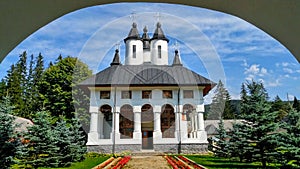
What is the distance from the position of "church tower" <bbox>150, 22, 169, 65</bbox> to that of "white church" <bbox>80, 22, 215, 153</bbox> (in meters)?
3.18

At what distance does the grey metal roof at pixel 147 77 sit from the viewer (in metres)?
17.4

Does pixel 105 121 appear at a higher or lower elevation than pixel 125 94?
lower

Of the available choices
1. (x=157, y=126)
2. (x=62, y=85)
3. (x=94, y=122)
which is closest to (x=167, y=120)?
(x=157, y=126)

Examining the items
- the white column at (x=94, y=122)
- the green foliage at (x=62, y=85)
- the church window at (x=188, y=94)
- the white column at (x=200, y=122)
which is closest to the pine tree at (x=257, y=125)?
the white column at (x=200, y=122)

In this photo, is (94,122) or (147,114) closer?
(94,122)

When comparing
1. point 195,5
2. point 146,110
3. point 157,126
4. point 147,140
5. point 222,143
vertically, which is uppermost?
point 146,110

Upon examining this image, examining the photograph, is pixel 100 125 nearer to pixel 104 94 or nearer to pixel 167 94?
pixel 104 94

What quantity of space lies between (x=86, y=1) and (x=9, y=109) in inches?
286

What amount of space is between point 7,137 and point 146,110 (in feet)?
37.8

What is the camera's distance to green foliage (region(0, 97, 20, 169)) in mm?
6863

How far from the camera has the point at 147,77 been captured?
17.9 m

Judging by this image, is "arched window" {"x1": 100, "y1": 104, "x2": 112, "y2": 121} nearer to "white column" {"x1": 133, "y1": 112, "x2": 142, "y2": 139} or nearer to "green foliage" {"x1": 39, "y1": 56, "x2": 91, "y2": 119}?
"white column" {"x1": 133, "y1": 112, "x2": 142, "y2": 139}

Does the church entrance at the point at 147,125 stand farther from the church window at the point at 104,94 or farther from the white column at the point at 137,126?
the church window at the point at 104,94

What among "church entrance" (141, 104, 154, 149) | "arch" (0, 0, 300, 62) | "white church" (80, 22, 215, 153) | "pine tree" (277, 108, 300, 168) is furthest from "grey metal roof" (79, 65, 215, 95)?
"arch" (0, 0, 300, 62)
